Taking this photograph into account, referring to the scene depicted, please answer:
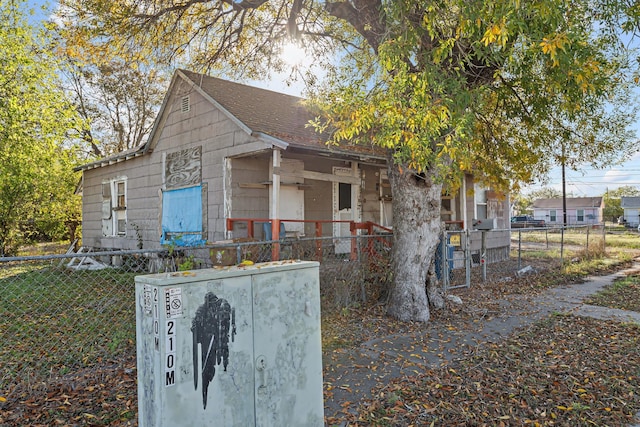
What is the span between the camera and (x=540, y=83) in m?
7.18

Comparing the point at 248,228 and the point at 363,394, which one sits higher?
the point at 248,228

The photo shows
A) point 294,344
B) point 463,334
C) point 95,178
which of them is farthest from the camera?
point 95,178

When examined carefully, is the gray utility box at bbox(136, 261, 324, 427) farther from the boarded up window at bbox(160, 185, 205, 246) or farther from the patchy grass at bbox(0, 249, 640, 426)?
the boarded up window at bbox(160, 185, 205, 246)

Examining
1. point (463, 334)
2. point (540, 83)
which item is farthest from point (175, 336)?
point (540, 83)

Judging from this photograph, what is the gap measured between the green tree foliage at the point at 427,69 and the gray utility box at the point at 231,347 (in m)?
3.13

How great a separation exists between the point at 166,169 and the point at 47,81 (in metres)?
7.47

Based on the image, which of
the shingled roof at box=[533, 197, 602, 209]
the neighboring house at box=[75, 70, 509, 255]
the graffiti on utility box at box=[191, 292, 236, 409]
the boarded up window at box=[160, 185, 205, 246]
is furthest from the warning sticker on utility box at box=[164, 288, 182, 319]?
the shingled roof at box=[533, 197, 602, 209]

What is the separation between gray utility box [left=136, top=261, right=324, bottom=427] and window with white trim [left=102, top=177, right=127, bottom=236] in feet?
39.4

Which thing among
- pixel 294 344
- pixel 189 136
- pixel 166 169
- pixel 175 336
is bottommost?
pixel 294 344

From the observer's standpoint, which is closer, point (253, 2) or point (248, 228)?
point (253, 2)

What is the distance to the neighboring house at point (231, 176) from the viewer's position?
364 inches

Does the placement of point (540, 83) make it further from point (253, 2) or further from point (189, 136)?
point (189, 136)

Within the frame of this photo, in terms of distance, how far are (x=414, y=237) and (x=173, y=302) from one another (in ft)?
15.5

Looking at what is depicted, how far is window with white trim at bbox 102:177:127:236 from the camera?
13515mm
